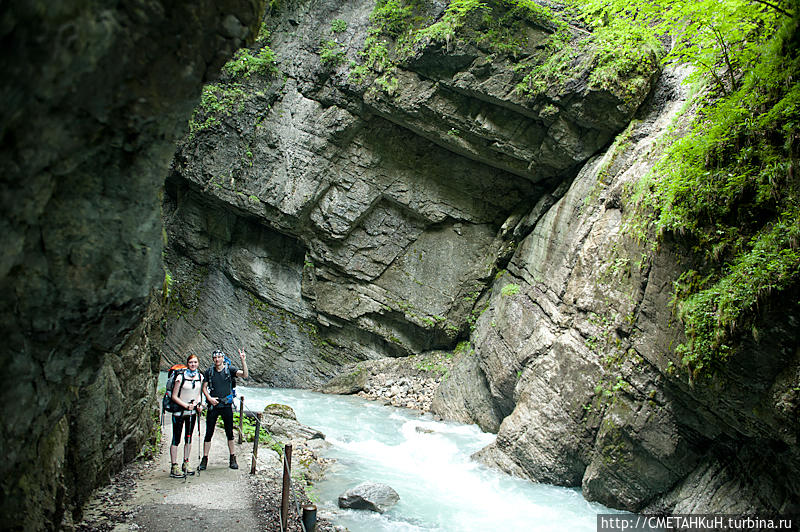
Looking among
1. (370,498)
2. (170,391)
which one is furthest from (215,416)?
(370,498)

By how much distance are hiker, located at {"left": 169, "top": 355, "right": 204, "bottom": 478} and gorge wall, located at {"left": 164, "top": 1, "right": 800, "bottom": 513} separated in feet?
18.5

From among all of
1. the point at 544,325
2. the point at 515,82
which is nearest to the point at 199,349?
the point at 544,325

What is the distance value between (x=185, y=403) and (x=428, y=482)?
14.9 ft

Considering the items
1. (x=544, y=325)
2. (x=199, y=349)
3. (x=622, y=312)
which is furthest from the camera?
(x=199, y=349)

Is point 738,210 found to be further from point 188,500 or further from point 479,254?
point 479,254

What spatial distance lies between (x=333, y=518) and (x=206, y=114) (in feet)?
42.3

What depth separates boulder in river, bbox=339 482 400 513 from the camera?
6.65 m

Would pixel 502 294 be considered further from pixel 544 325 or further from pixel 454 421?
pixel 454 421

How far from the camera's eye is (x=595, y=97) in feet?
34.0

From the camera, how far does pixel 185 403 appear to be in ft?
19.2

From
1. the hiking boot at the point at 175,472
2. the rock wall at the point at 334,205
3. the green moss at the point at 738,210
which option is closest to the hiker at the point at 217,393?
the hiking boot at the point at 175,472

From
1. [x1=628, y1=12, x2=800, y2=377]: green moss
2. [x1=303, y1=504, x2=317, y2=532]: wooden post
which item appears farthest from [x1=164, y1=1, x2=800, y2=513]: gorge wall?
[x1=303, y1=504, x2=317, y2=532]: wooden post

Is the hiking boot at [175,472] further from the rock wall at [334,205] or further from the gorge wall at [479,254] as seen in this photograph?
the rock wall at [334,205]

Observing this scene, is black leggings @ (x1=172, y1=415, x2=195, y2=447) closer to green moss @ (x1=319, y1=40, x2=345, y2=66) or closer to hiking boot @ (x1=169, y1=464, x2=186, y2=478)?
hiking boot @ (x1=169, y1=464, x2=186, y2=478)
